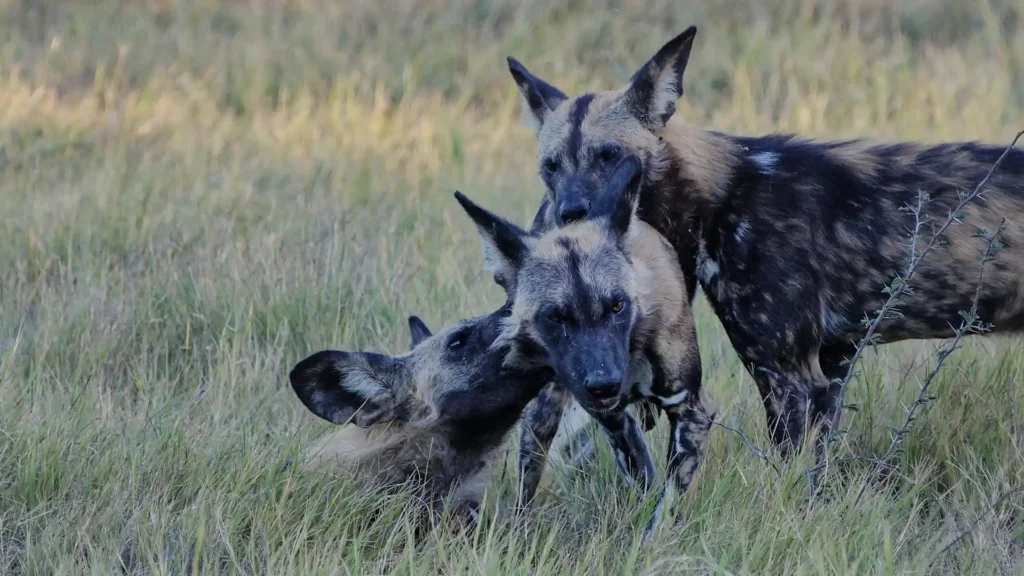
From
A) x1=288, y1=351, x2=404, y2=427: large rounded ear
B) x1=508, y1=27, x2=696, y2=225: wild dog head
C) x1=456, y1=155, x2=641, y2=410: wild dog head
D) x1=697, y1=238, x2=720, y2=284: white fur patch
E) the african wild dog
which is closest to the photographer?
x1=456, y1=155, x2=641, y2=410: wild dog head

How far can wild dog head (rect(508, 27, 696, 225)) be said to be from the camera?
4070mm

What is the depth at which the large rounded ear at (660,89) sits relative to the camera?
4.18 meters

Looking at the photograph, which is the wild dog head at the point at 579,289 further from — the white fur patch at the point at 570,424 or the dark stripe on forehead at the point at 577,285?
the white fur patch at the point at 570,424

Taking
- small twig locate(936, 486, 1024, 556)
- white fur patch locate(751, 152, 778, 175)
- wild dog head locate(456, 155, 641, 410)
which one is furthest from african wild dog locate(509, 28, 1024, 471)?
small twig locate(936, 486, 1024, 556)

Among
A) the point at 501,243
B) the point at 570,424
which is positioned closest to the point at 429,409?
the point at 501,243

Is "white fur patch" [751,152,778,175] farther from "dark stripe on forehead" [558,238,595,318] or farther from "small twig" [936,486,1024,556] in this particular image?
"small twig" [936,486,1024,556]

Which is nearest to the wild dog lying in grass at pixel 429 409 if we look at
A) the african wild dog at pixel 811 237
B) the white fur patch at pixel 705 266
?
the african wild dog at pixel 811 237

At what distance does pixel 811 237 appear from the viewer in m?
3.75

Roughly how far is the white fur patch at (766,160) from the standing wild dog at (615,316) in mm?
529

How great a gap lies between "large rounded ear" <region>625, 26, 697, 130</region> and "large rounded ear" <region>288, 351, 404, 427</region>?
1.30m

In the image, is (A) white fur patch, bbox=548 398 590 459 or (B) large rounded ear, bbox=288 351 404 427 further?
(A) white fur patch, bbox=548 398 590 459

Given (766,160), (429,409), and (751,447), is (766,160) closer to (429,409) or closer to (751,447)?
(751,447)

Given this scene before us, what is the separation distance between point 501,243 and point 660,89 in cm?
111

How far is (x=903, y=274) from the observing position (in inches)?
146
